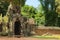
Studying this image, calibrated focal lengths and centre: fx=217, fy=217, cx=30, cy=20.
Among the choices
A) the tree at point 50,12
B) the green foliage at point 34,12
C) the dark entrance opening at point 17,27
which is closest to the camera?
the dark entrance opening at point 17,27

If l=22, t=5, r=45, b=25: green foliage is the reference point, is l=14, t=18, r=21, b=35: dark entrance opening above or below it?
below

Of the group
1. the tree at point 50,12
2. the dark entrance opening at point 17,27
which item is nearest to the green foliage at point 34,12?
the tree at point 50,12

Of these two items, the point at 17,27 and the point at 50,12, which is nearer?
the point at 17,27

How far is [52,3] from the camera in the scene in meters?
48.1

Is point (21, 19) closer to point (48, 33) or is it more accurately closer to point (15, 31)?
point (15, 31)

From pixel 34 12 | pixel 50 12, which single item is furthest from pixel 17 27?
pixel 34 12

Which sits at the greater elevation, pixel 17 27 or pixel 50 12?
pixel 50 12

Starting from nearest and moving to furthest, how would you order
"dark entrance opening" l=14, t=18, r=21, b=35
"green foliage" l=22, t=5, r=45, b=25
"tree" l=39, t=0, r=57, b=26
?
"dark entrance opening" l=14, t=18, r=21, b=35 < "tree" l=39, t=0, r=57, b=26 < "green foliage" l=22, t=5, r=45, b=25

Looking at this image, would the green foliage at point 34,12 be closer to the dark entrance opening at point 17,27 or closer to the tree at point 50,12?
the tree at point 50,12

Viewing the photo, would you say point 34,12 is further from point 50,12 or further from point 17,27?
point 17,27

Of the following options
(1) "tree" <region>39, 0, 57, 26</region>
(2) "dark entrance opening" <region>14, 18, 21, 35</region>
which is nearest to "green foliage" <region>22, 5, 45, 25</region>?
(1) "tree" <region>39, 0, 57, 26</region>

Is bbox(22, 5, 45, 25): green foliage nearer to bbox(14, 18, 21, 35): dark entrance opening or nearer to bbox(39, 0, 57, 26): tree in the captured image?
bbox(39, 0, 57, 26): tree

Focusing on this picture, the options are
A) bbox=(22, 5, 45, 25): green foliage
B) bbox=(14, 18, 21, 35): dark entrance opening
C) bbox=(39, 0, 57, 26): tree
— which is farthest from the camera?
bbox=(22, 5, 45, 25): green foliage

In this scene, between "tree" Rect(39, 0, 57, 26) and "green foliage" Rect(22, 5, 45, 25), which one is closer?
"tree" Rect(39, 0, 57, 26)
